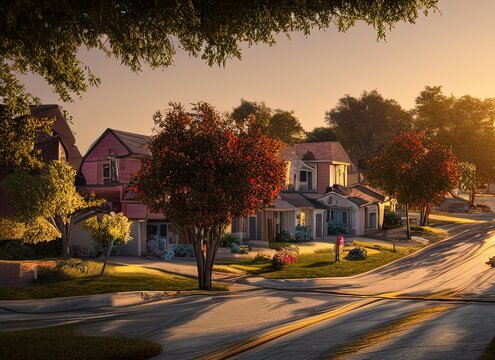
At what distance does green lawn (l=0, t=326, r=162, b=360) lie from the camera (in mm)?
12648

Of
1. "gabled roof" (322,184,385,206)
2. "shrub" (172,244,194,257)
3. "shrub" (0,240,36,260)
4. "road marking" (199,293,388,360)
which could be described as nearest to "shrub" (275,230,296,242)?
"gabled roof" (322,184,385,206)

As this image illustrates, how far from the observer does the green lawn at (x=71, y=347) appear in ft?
41.5

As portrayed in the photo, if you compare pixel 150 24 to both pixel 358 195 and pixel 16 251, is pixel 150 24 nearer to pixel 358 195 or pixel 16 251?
pixel 16 251

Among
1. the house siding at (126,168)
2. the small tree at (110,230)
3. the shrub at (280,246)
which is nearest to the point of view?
the small tree at (110,230)

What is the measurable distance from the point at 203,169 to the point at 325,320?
29.7ft

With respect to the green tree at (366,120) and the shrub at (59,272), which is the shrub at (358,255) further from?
the green tree at (366,120)

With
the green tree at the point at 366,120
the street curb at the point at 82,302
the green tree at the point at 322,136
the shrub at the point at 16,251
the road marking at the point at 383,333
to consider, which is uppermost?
the green tree at the point at 366,120

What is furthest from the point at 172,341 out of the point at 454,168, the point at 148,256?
the point at 454,168

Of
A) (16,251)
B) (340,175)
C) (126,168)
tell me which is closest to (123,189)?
(126,168)

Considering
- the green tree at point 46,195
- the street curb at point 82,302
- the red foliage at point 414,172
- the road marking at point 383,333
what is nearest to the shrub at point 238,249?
the green tree at point 46,195

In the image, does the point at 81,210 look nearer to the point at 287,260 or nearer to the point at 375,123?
the point at 287,260

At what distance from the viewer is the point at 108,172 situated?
45031mm

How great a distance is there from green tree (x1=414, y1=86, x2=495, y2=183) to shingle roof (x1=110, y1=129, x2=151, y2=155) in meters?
62.4

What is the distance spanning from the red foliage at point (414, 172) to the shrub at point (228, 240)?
64.2 ft
